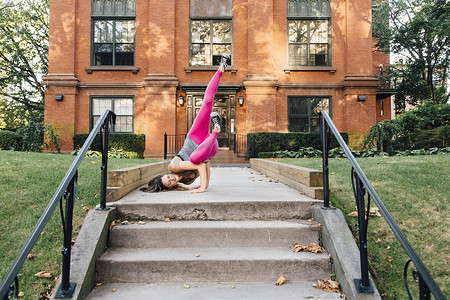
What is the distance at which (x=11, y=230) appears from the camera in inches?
120

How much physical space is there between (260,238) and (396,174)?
11.3 ft

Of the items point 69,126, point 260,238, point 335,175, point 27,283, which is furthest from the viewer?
point 69,126

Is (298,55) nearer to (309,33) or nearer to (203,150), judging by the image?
(309,33)

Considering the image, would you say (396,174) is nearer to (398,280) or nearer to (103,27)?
(398,280)

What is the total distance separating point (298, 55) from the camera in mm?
15805

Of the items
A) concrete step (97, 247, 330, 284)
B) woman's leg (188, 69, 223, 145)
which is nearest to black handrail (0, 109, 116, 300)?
concrete step (97, 247, 330, 284)

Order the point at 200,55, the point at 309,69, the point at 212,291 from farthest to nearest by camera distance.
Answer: the point at 200,55, the point at 309,69, the point at 212,291

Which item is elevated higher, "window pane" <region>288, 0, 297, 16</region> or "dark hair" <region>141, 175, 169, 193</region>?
"window pane" <region>288, 0, 297, 16</region>

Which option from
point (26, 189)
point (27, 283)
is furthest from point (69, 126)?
point (27, 283)

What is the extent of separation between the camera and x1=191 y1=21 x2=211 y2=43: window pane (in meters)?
15.6

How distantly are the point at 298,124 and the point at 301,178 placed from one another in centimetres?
1203

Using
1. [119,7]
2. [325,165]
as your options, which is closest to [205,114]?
[325,165]

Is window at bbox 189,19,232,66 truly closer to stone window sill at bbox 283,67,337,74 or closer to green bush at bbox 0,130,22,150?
stone window sill at bbox 283,67,337,74

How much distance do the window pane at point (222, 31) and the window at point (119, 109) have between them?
244 inches
